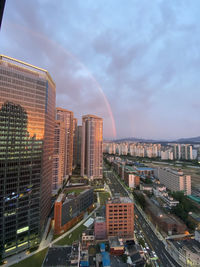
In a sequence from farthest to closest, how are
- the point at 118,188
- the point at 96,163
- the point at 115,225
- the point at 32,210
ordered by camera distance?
the point at 96,163 → the point at 118,188 → the point at 115,225 → the point at 32,210

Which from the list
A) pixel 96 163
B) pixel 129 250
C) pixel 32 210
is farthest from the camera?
pixel 96 163

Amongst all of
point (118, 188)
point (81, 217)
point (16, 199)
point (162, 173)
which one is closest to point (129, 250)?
point (81, 217)

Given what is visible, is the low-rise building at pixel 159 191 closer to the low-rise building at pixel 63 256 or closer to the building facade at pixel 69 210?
the building facade at pixel 69 210

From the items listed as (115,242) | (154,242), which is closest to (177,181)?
(154,242)

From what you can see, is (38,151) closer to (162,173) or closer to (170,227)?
(170,227)

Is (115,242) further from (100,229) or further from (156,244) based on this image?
(156,244)

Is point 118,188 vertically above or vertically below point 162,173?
below
